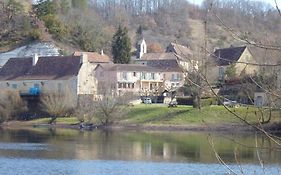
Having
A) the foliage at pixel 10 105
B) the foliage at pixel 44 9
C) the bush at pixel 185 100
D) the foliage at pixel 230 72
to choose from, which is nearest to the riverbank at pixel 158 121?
the foliage at pixel 10 105

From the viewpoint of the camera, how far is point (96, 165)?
3195 cm

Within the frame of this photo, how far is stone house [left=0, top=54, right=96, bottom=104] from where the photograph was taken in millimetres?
70750

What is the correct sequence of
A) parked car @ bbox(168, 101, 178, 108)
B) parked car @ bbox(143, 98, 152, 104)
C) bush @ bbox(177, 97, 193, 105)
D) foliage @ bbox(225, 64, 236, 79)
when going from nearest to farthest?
parked car @ bbox(168, 101, 178, 108) < bush @ bbox(177, 97, 193, 105) < foliage @ bbox(225, 64, 236, 79) < parked car @ bbox(143, 98, 152, 104)

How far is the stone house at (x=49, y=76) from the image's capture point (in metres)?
70.8

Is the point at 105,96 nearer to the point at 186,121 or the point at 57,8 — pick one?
the point at 186,121

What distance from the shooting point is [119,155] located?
36.4 meters

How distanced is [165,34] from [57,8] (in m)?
38.9

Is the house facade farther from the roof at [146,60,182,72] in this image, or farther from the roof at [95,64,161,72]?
the roof at [146,60,182,72]

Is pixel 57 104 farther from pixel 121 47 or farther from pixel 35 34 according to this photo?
pixel 35 34

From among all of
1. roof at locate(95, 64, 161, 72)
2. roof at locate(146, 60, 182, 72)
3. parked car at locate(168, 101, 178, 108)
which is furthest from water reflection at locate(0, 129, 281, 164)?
roof at locate(146, 60, 182, 72)

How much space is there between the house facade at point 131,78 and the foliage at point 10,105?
12.6m

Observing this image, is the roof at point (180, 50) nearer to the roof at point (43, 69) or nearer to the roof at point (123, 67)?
the roof at point (43, 69)

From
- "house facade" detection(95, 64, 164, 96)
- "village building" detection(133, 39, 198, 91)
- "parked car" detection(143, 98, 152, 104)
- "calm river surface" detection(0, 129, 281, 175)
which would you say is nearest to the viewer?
"calm river surface" detection(0, 129, 281, 175)

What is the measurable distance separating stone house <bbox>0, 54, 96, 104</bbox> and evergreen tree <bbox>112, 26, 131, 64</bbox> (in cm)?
1371
